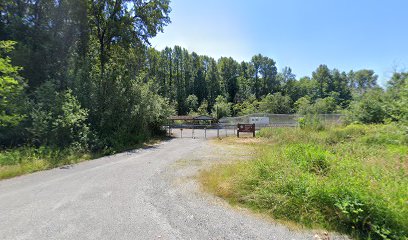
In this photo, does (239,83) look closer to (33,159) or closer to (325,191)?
(33,159)

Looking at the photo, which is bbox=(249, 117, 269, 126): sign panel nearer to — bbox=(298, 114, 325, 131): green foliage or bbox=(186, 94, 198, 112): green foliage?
bbox=(298, 114, 325, 131): green foliage

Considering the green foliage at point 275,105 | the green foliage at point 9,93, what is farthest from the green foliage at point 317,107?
the green foliage at point 9,93

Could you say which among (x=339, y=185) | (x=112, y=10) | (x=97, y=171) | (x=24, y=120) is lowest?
(x=97, y=171)

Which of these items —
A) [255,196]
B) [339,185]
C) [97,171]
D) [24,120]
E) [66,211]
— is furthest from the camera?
[24,120]

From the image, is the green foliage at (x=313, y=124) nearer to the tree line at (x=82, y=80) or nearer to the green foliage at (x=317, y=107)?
the tree line at (x=82, y=80)

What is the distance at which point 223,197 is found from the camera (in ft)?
19.1

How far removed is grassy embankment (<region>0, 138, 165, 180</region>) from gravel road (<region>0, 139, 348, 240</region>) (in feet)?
3.01

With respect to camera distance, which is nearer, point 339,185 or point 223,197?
point 339,185

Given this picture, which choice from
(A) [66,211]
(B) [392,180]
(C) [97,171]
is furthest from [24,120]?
(B) [392,180]

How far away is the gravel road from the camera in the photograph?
4086 mm

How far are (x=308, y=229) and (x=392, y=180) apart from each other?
7.06ft

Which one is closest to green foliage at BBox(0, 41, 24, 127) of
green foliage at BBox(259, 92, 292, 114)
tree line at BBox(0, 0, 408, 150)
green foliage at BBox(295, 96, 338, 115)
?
tree line at BBox(0, 0, 408, 150)

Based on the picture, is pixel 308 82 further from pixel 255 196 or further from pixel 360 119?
pixel 255 196

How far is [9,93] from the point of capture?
35.9 ft
